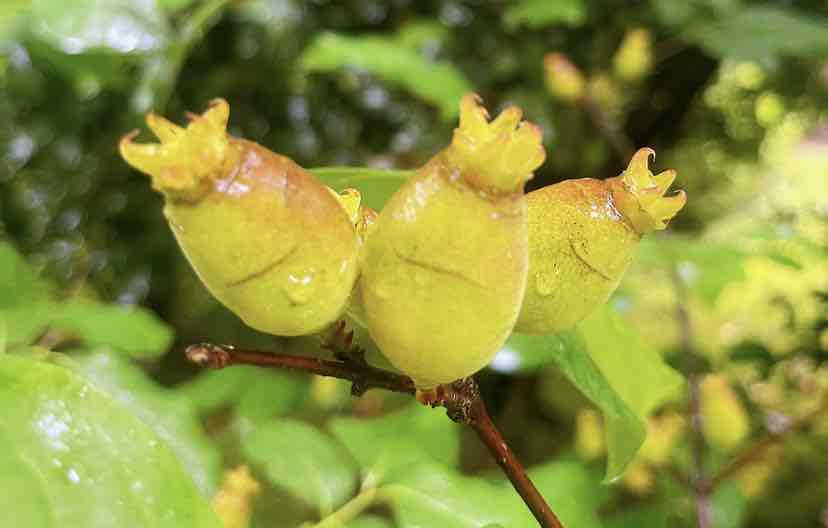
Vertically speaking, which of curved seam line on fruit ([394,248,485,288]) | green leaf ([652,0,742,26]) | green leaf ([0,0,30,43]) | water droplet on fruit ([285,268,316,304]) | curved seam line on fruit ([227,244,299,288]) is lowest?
green leaf ([652,0,742,26])

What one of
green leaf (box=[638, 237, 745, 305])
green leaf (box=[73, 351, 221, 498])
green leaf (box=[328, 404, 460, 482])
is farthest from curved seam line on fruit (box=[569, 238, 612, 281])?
green leaf (box=[638, 237, 745, 305])

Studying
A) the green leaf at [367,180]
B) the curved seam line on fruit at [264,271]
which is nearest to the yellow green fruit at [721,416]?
the green leaf at [367,180]

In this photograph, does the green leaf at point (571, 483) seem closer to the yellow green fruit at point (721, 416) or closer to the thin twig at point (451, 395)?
the yellow green fruit at point (721, 416)

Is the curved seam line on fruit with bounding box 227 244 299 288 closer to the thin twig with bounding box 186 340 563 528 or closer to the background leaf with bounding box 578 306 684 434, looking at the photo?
the thin twig with bounding box 186 340 563 528

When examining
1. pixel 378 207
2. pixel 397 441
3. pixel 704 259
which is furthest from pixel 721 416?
pixel 378 207

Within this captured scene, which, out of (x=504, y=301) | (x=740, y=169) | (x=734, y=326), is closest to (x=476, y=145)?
(x=504, y=301)

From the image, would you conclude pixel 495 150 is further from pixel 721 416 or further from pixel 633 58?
pixel 633 58
